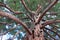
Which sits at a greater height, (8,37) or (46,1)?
(46,1)

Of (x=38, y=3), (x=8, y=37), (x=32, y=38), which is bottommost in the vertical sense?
(x=8, y=37)

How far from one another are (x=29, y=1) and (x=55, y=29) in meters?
0.84

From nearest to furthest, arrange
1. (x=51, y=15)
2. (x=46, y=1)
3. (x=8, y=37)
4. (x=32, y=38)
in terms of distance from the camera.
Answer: (x=32, y=38), (x=46, y=1), (x=51, y=15), (x=8, y=37)

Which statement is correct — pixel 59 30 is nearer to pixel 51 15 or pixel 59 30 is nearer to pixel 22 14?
pixel 51 15

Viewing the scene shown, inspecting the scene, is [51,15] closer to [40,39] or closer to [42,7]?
[42,7]

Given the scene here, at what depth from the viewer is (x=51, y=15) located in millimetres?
3053

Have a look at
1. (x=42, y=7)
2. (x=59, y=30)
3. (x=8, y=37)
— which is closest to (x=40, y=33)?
(x=42, y=7)

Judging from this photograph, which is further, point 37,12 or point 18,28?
point 18,28

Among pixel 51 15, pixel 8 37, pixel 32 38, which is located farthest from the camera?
pixel 8 37

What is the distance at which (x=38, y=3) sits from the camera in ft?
9.38

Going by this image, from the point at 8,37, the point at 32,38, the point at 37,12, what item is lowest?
the point at 8,37

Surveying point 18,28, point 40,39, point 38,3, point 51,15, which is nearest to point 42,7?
point 38,3

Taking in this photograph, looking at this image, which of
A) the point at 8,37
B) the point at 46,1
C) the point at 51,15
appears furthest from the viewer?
the point at 8,37

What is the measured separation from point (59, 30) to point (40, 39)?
84cm
